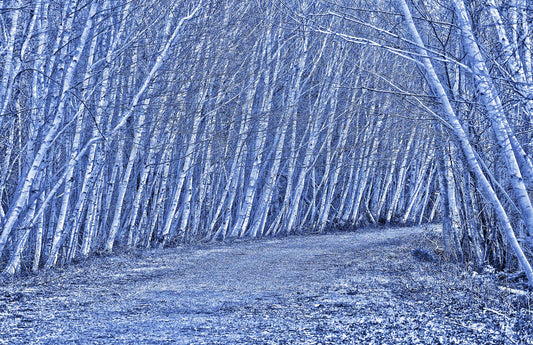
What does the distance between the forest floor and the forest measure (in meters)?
0.77

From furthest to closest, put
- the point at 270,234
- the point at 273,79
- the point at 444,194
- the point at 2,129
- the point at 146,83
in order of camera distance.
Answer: the point at 270,234, the point at 273,79, the point at 444,194, the point at 146,83, the point at 2,129

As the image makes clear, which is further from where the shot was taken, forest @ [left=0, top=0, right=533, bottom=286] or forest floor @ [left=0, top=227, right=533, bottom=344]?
forest @ [left=0, top=0, right=533, bottom=286]

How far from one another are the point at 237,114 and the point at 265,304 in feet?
32.0

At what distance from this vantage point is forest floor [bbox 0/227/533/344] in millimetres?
4766

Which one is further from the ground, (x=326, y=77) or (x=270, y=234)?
(x=326, y=77)

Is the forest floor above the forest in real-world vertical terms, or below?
below

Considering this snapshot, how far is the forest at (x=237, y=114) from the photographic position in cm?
633

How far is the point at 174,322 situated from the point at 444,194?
6.16 meters

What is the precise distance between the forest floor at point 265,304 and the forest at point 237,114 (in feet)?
2.51

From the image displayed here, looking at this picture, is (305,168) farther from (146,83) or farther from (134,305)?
(134,305)

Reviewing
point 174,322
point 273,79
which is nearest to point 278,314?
point 174,322

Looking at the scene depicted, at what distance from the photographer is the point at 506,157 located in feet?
18.0

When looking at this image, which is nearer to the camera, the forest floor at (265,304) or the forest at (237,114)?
the forest floor at (265,304)

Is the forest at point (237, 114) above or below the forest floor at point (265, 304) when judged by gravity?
above
